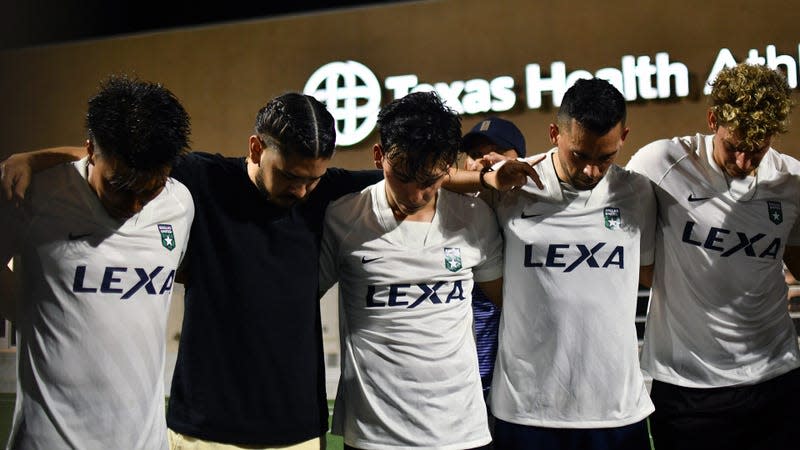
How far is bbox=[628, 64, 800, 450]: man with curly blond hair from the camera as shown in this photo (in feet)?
8.75

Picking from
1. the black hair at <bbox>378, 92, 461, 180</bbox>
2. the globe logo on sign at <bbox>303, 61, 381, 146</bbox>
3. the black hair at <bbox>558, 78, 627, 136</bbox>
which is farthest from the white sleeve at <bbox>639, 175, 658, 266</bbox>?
the globe logo on sign at <bbox>303, 61, 381, 146</bbox>

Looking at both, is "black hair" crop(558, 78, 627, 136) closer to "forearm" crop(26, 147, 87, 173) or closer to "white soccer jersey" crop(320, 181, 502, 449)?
"white soccer jersey" crop(320, 181, 502, 449)

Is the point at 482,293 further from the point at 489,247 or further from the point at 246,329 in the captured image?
the point at 246,329

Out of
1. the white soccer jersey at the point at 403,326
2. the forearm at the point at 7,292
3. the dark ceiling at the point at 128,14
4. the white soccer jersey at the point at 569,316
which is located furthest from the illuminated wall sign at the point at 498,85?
the forearm at the point at 7,292

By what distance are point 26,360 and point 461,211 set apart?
1308 mm

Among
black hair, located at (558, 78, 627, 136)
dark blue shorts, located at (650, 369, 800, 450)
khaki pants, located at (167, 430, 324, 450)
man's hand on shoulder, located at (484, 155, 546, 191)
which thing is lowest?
dark blue shorts, located at (650, 369, 800, 450)

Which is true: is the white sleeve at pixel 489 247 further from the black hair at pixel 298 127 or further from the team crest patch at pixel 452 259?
the black hair at pixel 298 127

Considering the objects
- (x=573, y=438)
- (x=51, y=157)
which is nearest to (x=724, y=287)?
(x=573, y=438)

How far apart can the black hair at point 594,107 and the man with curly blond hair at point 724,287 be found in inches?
14.3

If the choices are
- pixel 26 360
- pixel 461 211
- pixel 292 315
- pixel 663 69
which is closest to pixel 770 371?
pixel 461 211

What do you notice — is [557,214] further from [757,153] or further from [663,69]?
[663,69]

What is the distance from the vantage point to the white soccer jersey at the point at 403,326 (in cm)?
234

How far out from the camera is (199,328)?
2270mm

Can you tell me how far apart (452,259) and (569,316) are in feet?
1.33
